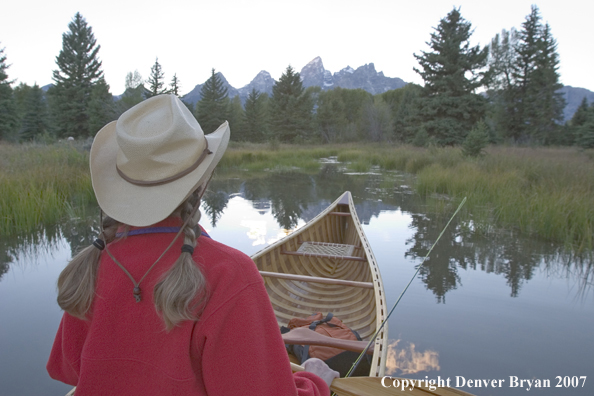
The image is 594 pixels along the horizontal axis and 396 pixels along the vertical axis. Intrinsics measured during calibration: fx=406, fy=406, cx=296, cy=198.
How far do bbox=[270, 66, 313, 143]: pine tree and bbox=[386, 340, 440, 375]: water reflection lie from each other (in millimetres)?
35626

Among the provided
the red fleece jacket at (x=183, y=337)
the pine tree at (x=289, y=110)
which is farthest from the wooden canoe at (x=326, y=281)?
the pine tree at (x=289, y=110)

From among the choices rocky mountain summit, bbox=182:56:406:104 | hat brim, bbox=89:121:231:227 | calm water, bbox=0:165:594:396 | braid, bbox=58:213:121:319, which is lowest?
calm water, bbox=0:165:594:396

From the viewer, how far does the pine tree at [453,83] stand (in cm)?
2119

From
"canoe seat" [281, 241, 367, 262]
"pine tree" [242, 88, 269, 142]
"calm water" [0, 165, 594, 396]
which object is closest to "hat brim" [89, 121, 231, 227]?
"calm water" [0, 165, 594, 396]

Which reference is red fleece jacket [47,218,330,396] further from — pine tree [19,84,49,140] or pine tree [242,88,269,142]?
pine tree [242,88,269,142]

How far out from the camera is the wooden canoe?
3.04m

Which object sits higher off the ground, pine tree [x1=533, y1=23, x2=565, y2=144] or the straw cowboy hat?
pine tree [x1=533, y1=23, x2=565, y2=144]

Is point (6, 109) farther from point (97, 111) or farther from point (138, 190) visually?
point (138, 190)

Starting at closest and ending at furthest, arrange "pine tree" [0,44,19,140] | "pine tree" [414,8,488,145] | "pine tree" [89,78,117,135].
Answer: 1. "pine tree" [414,8,488,145]
2. "pine tree" [0,44,19,140]
3. "pine tree" [89,78,117,135]

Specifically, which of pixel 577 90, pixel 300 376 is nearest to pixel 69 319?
pixel 300 376

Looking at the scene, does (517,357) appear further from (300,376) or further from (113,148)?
(113,148)

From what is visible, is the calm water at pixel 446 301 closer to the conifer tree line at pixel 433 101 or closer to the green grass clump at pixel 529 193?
the green grass clump at pixel 529 193

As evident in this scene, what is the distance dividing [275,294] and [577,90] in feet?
434

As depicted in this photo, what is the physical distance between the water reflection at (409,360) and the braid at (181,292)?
7.57ft
